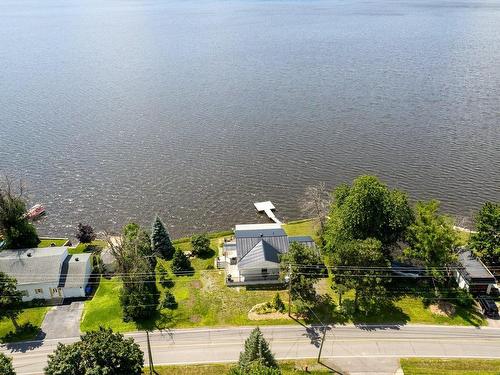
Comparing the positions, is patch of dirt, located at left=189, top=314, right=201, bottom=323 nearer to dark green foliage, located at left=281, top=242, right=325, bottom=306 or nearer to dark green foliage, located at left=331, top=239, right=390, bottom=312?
dark green foliage, located at left=281, top=242, right=325, bottom=306

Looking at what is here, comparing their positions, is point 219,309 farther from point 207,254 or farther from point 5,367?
point 5,367

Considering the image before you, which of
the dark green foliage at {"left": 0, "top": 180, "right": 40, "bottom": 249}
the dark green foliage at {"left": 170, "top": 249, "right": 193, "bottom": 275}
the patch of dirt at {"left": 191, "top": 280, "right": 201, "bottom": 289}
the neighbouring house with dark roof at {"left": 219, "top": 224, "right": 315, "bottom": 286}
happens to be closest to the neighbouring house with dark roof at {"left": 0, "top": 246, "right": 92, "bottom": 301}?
the dark green foliage at {"left": 0, "top": 180, "right": 40, "bottom": 249}

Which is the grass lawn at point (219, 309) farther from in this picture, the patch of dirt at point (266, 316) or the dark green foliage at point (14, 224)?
the dark green foliage at point (14, 224)

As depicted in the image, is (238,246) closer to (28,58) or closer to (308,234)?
(308,234)

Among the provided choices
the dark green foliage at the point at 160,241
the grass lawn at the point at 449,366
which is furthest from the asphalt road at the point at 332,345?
the dark green foliage at the point at 160,241

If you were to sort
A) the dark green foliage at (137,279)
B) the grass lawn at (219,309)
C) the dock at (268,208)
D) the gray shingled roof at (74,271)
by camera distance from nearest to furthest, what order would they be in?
the grass lawn at (219,309), the dark green foliage at (137,279), the gray shingled roof at (74,271), the dock at (268,208)

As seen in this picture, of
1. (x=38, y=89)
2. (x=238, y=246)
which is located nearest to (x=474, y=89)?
(x=238, y=246)

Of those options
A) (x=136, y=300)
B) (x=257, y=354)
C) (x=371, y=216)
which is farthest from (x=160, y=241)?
(x=371, y=216)

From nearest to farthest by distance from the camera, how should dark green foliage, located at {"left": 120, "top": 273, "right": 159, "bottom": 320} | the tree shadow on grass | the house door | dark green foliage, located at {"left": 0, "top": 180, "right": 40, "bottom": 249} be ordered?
dark green foliage, located at {"left": 120, "top": 273, "right": 159, "bottom": 320}, the house door, dark green foliage, located at {"left": 0, "top": 180, "right": 40, "bottom": 249}, the tree shadow on grass

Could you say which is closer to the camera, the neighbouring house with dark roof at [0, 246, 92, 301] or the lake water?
the neighbouring house with dark roof at [0, 246, 92, 301]
